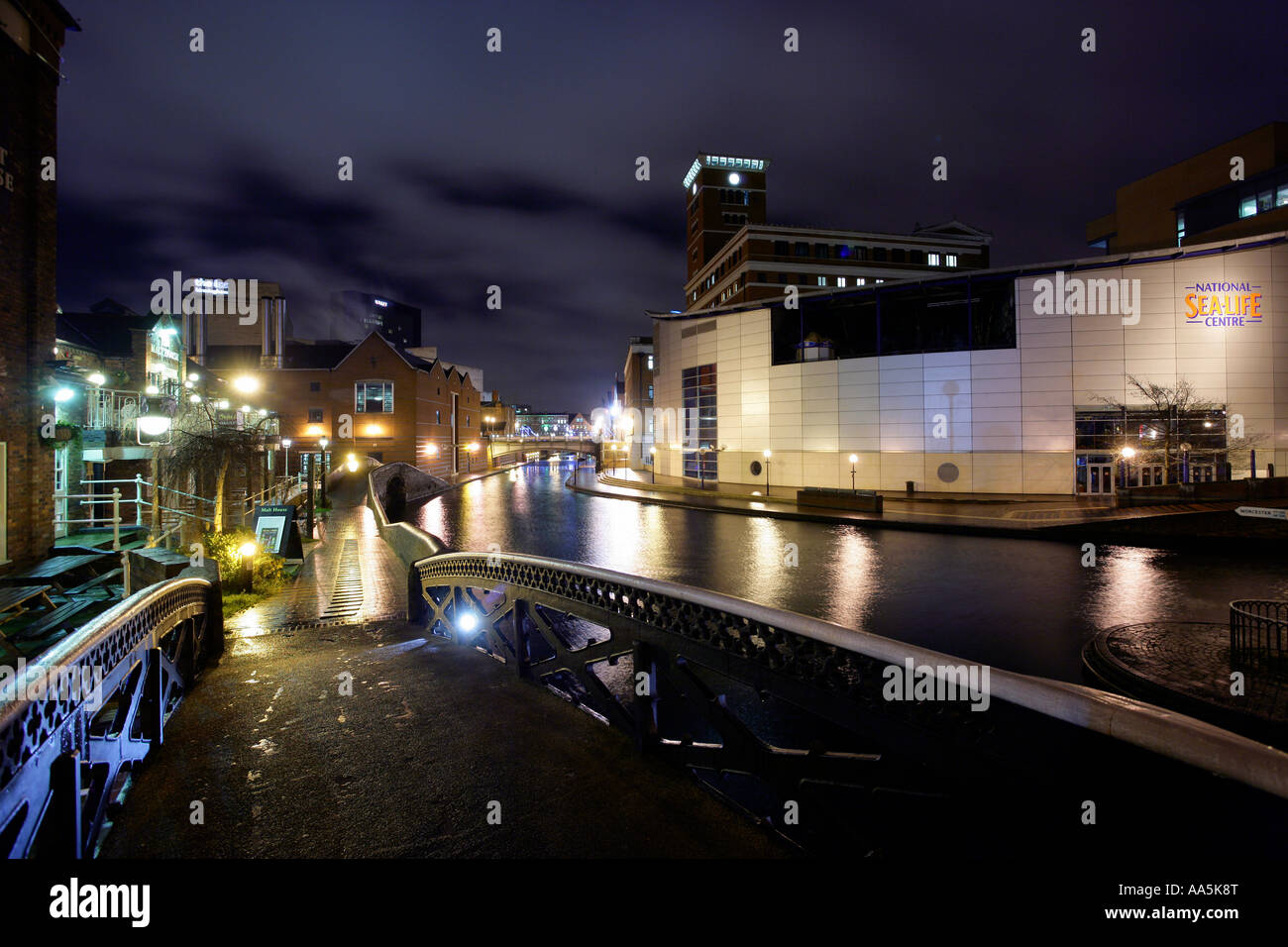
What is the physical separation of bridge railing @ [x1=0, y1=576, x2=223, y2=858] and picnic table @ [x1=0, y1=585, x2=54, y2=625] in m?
5.35

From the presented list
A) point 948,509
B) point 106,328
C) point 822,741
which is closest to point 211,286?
point 106,328

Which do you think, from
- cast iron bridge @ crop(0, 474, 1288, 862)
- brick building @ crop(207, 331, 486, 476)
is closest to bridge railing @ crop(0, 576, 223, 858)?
cast iron bridge @ crop(0, 474, 1288, 862)

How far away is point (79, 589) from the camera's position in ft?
37.4

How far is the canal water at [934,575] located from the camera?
10055mm

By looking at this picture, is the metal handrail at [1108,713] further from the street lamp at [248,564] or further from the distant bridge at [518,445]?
the distant bridge at [518,445]

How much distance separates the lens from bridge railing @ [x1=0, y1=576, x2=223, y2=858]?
9.05 ft

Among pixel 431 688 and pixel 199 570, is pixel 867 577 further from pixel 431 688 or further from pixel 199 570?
pixel 199 570

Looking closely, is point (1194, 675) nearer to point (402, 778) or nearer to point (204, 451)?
point (402, 778)

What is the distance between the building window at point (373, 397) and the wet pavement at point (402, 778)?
1985 inches
